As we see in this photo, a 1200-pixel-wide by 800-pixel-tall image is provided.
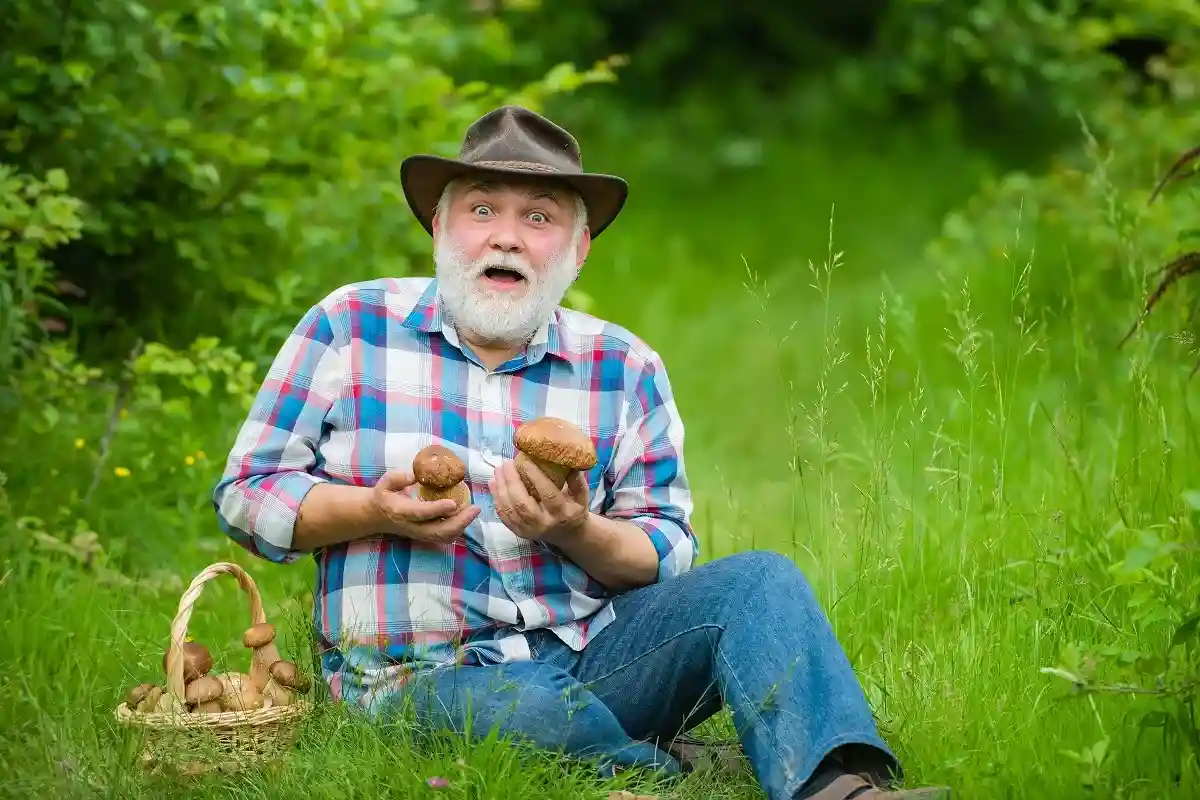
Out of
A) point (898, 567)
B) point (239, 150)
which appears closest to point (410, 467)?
point (898, 567)

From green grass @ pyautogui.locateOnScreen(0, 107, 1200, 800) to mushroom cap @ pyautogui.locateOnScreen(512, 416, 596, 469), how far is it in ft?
1.80

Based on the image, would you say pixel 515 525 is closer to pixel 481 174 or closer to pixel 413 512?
pixel 413 512

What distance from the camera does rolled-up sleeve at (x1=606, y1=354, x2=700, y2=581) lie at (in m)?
3.27

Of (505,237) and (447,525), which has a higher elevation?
(505,237)

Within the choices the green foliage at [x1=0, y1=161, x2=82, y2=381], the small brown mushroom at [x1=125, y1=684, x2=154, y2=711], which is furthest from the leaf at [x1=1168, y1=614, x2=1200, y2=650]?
the green foliage at [x1=0, y1=161, x2=82, y2=381]

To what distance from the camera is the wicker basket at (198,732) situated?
294cm

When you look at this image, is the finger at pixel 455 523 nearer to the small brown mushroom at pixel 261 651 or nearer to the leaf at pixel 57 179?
the small brown mushroom at pixel 261 651

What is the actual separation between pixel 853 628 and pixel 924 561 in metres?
0.40

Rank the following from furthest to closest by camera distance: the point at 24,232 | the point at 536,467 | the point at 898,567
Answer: the point at 24,232, the point at 898,567, the point at 536,467

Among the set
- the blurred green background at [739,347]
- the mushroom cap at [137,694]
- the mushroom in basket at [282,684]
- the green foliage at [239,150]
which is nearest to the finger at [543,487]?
the blurred green background at [739,347]

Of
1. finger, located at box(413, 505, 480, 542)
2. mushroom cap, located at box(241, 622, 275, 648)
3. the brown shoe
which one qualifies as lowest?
the brown shoe

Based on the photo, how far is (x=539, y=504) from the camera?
296 cm

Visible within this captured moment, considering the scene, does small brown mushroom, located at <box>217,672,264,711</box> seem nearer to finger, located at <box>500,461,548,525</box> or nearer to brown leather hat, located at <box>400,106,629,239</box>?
finger, located at <box>500,461,548,525</box>

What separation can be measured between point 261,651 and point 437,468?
56cm
